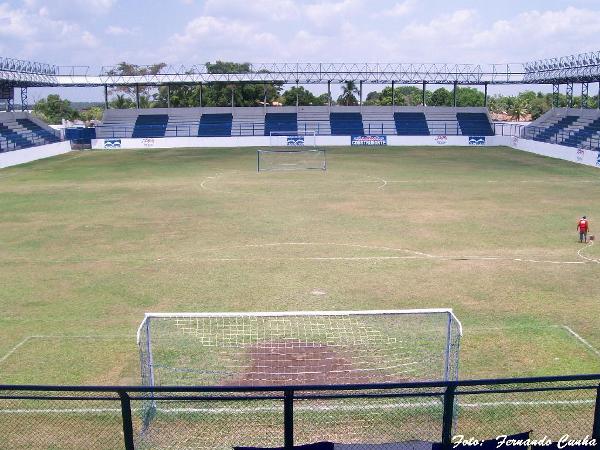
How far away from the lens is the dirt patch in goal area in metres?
11.9

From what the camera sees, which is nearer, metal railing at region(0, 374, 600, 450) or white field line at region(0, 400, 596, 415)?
metal railing at region(0, 374, 600, 450)

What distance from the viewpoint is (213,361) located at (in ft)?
42.2

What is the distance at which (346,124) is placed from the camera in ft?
244

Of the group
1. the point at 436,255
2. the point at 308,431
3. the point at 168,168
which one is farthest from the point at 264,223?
the point at 168,168

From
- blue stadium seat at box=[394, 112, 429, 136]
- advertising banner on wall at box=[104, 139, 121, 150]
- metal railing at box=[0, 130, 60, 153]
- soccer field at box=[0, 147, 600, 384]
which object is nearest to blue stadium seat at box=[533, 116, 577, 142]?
blue stadium seat at box=[394, 112, 429, 136]

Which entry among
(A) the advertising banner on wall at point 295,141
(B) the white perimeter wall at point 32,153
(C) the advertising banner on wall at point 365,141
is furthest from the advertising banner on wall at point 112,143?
(C) the advertising banner on wall at point 365,141

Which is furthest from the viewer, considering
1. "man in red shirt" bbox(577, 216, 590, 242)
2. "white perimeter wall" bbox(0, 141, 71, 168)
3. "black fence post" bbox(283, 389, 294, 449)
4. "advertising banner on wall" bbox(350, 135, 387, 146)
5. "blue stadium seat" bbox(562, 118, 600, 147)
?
"advertising banner on wall" bbox(350, 135, 387, 146)

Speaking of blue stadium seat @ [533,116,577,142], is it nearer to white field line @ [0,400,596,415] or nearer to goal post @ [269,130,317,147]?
goal post @ [269,130,317,147]

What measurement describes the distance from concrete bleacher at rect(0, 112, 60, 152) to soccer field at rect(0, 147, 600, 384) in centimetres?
1796

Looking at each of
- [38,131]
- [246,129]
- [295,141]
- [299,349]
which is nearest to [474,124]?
[295,141]

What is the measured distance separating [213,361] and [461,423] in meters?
5.05

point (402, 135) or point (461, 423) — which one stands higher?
point (402, 135)

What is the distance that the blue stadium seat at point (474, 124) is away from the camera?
7212 cm

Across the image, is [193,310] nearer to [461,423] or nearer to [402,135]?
[461,423]
